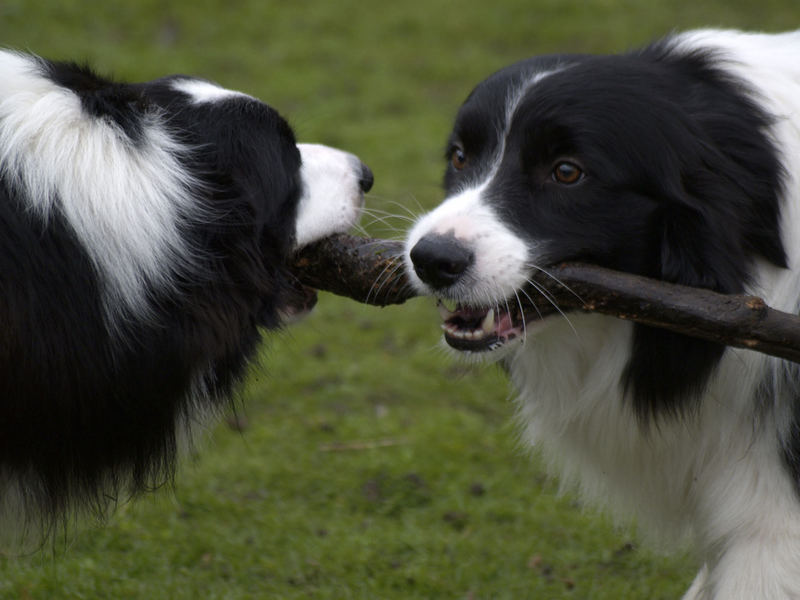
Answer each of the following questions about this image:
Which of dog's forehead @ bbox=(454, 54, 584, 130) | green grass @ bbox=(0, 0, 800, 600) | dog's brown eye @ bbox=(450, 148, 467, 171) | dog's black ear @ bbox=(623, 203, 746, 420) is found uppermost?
dog's forehead @ bbox=(454, 54, 584, 130)

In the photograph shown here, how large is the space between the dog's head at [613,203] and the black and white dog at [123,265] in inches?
21.7

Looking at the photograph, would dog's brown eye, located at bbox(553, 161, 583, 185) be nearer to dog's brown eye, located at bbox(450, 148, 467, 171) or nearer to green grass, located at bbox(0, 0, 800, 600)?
dog's brown eye, located at bbox(450, 148, 467, 171)

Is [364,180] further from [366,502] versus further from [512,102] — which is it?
[366,502]

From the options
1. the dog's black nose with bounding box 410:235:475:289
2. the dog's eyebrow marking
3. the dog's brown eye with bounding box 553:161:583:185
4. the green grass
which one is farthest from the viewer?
the green grass

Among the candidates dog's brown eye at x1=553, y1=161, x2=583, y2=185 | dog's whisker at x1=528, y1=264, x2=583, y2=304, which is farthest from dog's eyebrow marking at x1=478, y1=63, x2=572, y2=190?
dog's whisker at x1=528, y1=264, x2=583, y2=304

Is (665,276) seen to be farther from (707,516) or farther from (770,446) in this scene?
(707,516)

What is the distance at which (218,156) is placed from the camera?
3.11m

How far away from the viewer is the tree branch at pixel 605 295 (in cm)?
275

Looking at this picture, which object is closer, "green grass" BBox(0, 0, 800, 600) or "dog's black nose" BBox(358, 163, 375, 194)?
"dog's black nose" BBox(358, 163, 375, 194)

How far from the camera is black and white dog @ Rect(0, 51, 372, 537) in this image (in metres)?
2.77

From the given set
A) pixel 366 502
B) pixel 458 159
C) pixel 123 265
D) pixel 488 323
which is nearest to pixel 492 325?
pixel 488 323

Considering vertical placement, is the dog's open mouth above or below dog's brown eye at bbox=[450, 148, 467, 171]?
below

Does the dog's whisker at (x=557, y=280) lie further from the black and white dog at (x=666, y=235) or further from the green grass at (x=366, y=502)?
the green grass at (x=366, y=502)

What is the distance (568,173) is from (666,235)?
35 centimetres
